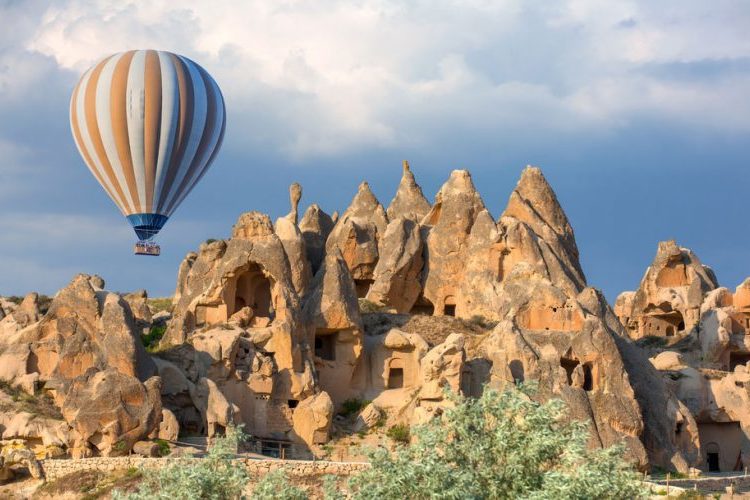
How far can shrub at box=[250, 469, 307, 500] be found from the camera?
82.0 ft

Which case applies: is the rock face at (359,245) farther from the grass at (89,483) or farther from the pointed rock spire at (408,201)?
the grass at (89,483)

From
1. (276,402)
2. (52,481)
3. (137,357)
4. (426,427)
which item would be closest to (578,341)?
(276,402)

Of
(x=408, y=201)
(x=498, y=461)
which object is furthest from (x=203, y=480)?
(x=408, y=201)

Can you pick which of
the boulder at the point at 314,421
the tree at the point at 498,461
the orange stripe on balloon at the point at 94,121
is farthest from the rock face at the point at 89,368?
the tree at the point at 498,461

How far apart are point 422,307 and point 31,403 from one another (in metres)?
16.1

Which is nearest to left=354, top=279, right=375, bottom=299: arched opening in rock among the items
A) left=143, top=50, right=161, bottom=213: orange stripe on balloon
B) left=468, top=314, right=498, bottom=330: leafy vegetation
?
left=468, top=314, right=498, bottom=330: leafy vegetation

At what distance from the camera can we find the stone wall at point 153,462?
1494 inches

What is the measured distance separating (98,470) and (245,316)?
8148mm

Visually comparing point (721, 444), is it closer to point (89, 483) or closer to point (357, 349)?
point (357, 349)

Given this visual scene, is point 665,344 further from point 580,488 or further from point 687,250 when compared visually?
point 580,488

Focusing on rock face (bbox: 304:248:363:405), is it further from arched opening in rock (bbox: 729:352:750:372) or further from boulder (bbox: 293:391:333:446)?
arched opening in rock (bbox: 729:352:750:372)

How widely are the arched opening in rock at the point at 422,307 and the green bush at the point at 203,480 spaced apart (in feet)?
86.2

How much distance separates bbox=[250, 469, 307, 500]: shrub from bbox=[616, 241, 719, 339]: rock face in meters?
36.1

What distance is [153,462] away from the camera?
3766 cm
